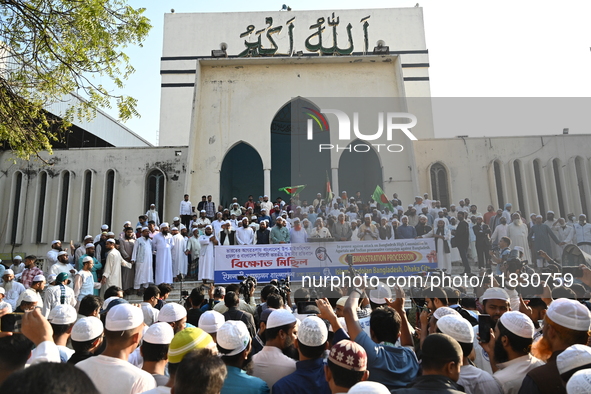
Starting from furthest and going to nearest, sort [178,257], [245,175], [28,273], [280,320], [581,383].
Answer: [245,175] < [178,257] < [28,273] < [280,320] < [581,383]

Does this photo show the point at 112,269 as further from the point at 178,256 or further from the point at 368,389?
the point at 368,389

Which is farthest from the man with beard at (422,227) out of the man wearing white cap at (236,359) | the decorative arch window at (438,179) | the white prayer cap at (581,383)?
the decorative arch window at (438,179)

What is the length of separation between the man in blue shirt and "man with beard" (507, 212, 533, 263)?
4932mm

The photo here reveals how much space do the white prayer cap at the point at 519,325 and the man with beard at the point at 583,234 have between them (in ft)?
17.4

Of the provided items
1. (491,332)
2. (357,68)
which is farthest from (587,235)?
(357,68)

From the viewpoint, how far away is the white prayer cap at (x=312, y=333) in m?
2.78

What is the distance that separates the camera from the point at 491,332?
10.5 ft

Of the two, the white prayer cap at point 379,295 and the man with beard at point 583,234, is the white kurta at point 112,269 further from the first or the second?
the man with beard at point 583,234

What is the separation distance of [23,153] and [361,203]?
7.45 m

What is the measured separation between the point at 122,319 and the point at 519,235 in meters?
6.91

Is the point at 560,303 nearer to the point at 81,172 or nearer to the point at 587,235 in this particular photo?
the point at 587,235

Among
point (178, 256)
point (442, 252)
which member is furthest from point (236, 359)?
point (178, 256)

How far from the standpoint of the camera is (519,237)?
7.66 metres

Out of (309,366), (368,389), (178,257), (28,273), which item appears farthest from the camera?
(178,257)
